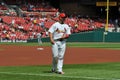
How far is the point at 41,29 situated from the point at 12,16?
3.81 m

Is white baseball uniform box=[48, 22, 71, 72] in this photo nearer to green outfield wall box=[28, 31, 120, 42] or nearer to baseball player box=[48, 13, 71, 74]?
baseball player box=[48, 13, 71, 74]

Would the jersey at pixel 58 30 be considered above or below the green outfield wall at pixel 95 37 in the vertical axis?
above

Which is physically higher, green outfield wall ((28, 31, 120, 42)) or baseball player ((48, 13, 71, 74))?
baseball player ((48, 13, 71, 74))

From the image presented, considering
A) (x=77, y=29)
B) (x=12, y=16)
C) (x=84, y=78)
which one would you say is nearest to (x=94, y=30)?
(x=77, y=29)

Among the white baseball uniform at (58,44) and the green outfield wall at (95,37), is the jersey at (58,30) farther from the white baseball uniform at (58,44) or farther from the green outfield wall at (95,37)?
the green outfield wall at (95,37)

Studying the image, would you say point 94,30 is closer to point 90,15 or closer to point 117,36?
point 117,36

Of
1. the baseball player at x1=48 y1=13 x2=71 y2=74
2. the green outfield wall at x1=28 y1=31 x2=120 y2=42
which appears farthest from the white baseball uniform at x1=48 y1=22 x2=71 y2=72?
the green outfield wall at x1=28 y1=31 x2=120 y2=42

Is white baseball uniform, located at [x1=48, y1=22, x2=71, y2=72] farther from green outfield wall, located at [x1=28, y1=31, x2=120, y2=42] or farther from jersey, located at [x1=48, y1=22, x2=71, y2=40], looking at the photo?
green outfield wall, located at [x1=28, y1=31, x2=120, y2=42]

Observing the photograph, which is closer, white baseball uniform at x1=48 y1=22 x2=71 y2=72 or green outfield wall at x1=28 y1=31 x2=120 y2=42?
white baseball uniform at x1=48 y1=22 x2=71 y2=72

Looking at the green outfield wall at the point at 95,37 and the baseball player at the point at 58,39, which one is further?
the green outfield wall at the point at 95,37

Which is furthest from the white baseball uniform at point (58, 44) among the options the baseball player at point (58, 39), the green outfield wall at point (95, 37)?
the green outfield wall at point (95, 37)

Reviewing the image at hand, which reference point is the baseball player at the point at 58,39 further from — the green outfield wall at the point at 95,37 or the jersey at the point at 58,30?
the green outfield wall at the point at 95,37

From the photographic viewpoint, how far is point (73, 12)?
57.4 metres

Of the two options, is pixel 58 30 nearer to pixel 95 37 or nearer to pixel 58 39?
pixel 58 39
